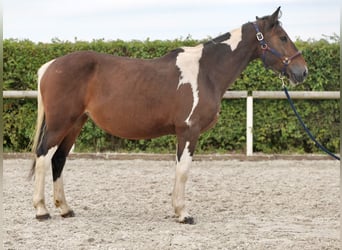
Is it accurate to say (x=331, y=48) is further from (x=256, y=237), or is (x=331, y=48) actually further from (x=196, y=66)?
(x=256, y=237)

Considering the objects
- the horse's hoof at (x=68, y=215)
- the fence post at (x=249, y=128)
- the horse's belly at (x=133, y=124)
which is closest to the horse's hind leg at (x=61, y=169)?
the horse's hoof at (x=68, y=215)

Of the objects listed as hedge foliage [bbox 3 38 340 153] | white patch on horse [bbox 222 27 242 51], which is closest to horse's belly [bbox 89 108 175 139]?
white patch on horse [bbox 222 27 242 51]

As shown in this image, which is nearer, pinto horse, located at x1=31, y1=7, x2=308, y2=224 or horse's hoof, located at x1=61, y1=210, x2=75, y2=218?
pinto horse, located at x1=31, y1=7, x2=308, y2=224

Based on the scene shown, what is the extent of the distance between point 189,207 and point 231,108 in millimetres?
4195

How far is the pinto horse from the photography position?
5.52 meters

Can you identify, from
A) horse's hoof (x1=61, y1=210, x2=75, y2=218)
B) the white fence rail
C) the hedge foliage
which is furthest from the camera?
the hedge foliage

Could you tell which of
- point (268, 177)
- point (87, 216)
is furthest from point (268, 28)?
point (268, 177)

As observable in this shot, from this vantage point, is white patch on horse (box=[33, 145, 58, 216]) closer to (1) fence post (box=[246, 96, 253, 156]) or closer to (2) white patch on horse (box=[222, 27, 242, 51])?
(2) white patch on horse (box=[222, 27, 242, 51])

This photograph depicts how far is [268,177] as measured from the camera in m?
8.33

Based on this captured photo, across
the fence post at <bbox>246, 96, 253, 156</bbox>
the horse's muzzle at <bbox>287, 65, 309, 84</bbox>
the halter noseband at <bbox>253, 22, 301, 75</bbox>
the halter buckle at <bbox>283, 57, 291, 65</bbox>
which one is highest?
the halter noseband at <bbox>253, 22, 301, 75</bbox>

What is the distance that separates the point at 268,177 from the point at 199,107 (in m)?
3.18

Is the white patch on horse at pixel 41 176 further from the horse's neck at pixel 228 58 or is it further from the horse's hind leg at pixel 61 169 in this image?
the horse's neck at pixel 228 58

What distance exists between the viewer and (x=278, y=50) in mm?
5770

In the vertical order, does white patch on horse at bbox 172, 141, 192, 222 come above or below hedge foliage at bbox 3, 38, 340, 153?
below
